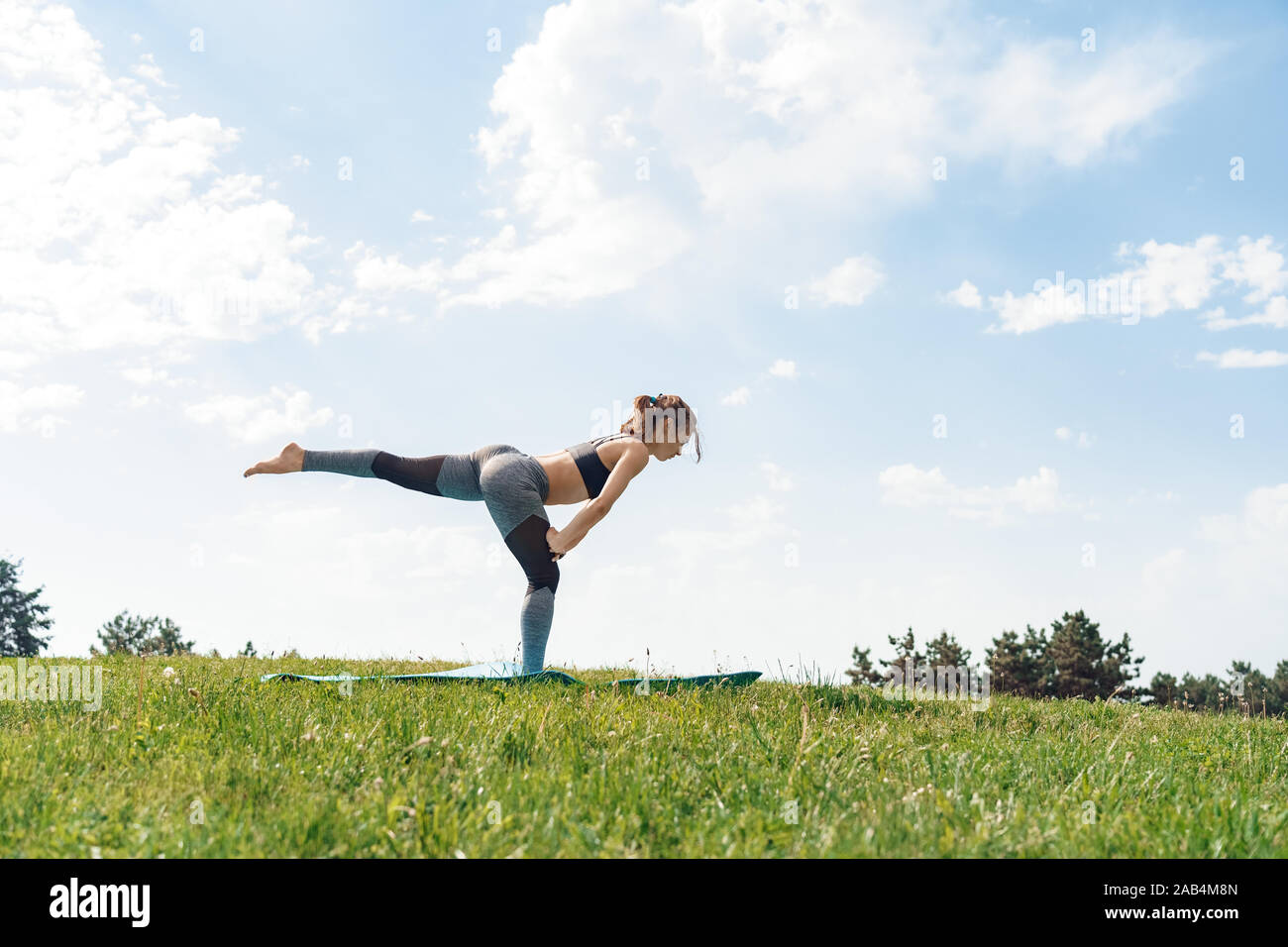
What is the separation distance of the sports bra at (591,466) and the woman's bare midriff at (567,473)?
0.03 metres

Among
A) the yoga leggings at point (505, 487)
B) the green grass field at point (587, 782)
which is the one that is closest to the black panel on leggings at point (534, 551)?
the yoga leggings at point (505, 487)

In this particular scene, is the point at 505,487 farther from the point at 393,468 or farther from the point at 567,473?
the point at 393,468

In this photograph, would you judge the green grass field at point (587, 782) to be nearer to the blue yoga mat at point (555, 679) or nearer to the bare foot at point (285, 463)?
the blue yoga mat at point (555, 679)

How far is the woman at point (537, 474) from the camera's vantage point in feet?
24.4

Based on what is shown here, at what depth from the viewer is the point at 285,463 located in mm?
7605

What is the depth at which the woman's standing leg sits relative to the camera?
293 inches

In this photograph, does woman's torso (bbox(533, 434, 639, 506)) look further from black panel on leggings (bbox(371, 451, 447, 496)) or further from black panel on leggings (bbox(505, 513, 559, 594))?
black panel on leggings (bbox(371, 451, 447, 496))

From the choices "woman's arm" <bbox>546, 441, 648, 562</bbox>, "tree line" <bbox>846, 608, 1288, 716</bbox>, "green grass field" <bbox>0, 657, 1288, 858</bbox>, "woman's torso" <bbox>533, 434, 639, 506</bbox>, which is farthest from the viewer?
"tree line" <bbox>846, 608, 1288, 716</bbox>

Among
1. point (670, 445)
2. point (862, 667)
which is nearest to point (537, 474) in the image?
point (670, 445)

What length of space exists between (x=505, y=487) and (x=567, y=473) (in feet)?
2.19

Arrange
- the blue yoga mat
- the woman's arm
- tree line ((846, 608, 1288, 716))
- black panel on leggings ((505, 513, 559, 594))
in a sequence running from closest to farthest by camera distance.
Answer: the blue yoga mat
the woman's arm
black panel on leggings ((505, 513, 559, 594))
tree line ((846, 608, 1288, 716))

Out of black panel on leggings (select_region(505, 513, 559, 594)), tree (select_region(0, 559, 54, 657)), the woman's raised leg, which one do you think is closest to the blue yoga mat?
black panel on leggings (select_region(505, 513, 559, 594))
